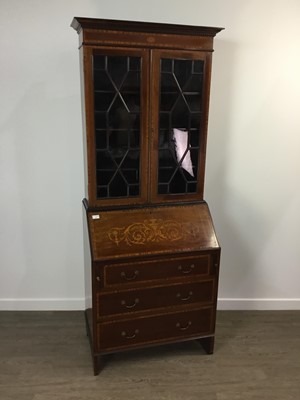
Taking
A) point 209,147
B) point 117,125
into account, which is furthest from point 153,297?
point 209,147

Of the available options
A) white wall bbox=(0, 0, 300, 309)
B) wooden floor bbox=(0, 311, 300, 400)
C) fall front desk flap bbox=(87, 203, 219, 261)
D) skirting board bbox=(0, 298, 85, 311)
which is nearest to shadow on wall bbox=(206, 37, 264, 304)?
white wall bbox=(0, 0, 300, 309)

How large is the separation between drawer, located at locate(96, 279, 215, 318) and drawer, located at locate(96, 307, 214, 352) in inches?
2.9

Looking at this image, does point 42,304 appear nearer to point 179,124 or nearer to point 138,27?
point 179,124

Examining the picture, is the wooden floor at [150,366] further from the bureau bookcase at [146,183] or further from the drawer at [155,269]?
the drawer at [155,269]

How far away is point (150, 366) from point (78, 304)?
83 cm

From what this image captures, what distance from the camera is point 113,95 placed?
6.41 feet

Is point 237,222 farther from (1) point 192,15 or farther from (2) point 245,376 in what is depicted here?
(1) point 192,15

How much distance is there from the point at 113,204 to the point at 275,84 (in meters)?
1.43

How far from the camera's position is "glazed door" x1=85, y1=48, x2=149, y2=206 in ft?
6.25

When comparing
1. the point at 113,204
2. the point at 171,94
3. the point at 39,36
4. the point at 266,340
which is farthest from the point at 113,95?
the point at 266,340

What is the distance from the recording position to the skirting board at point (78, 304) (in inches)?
109

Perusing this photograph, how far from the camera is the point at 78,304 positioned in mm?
2805

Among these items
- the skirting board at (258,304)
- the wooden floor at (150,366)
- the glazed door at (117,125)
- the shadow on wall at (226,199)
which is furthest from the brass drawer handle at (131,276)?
the skirting board at (258,304)

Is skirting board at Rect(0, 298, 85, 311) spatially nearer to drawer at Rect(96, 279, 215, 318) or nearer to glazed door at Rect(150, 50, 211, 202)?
drawer at Rect(96, 279, 215, 318)
